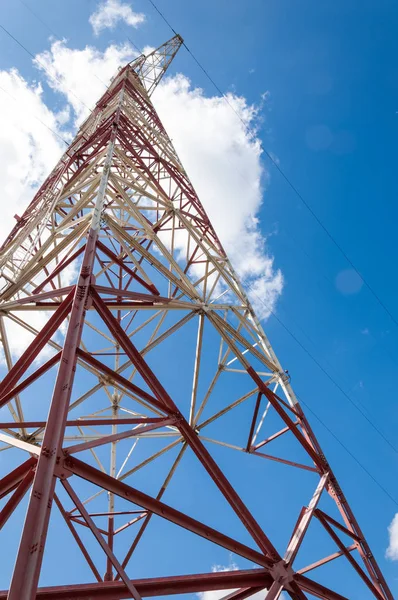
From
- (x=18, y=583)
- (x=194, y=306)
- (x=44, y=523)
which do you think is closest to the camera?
(x=18, y=583)

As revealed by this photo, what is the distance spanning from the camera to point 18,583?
280 cm

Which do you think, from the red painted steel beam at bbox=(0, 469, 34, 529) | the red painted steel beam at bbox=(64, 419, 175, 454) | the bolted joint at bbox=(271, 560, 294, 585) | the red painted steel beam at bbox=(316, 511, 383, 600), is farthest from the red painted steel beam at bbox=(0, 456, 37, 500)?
the red painted steel beam at bbox=(316, 511, 383, 600)

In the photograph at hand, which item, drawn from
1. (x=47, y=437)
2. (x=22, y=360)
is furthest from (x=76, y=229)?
(x=47, y=437)

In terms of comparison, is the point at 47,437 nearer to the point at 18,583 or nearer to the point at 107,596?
the point at 18,583

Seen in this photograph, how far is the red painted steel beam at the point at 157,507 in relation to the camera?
3.76 meters

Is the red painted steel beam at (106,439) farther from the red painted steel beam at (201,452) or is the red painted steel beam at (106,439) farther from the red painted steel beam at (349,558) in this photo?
the red painted steel beam at (349,558)

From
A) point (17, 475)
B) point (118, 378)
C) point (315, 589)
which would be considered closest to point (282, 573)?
point (315, 589)

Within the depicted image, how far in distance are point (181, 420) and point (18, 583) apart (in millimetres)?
2663

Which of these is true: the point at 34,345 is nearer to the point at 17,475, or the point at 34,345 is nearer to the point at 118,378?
the point at 118,378

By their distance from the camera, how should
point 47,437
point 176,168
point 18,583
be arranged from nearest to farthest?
point 18,583 → point 47,437 → point 176,168

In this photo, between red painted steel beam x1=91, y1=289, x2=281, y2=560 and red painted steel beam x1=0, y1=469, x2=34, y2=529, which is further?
red painted steel beam x1=91, y1=289, x2=281, y2=560

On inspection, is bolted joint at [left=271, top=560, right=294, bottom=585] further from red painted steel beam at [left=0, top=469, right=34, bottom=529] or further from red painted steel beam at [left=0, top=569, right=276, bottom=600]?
red painted steel beam at [left=0, top=469, right=34, bottom=529]

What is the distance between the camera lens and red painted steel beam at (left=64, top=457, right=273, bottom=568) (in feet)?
12.3

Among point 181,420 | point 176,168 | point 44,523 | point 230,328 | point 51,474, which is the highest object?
point 176,168
